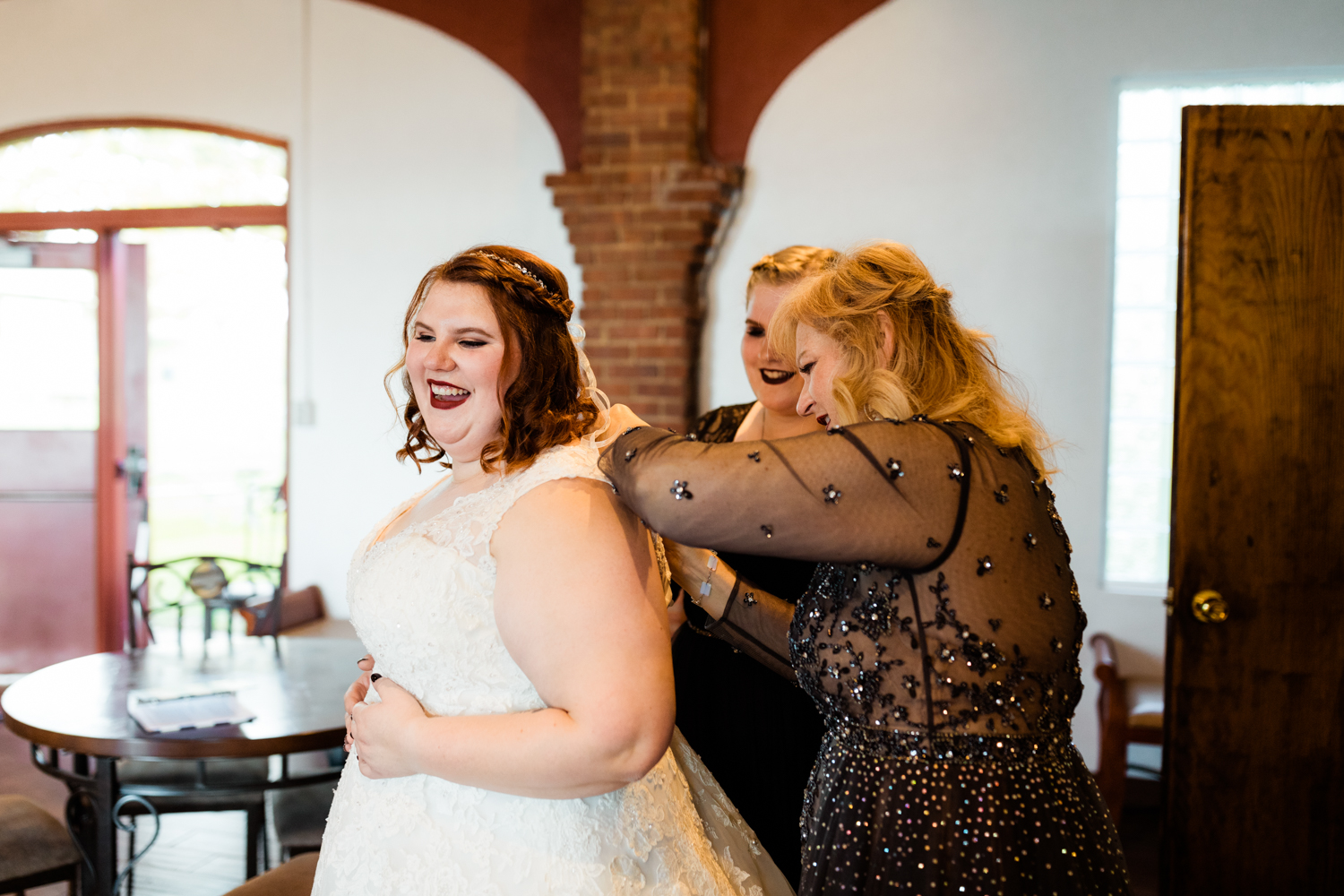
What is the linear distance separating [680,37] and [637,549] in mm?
3312

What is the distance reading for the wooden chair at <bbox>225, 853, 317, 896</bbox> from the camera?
221 centimetres

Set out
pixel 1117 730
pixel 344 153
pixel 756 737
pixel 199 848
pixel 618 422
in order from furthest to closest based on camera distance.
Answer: pixel 344 153, pixel 199 848, pixel 1117 730, pixel 756 737, pixel 618 422

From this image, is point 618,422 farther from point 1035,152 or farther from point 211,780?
point 1035,152

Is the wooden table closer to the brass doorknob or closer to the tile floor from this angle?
the tile floor

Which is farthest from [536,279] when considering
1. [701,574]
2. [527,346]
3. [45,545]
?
[45,545]

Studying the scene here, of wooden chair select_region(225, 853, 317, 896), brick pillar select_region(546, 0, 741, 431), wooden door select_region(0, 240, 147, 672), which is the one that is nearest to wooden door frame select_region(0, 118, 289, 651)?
wooden door select_region(0, 240, 147, 672)

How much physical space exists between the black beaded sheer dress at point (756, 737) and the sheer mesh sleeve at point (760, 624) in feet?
0.77

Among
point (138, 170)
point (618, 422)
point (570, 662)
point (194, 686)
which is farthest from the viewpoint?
point (138, 170)

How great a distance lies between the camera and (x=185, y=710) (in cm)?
267

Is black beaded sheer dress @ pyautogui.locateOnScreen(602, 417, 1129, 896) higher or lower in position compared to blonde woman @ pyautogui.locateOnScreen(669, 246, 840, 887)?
higher

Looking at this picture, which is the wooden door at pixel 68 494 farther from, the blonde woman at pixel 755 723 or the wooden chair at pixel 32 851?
the blonde woman at pixel 755 723

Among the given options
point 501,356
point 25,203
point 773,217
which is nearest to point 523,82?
point 773,217

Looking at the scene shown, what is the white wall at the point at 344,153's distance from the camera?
464cm

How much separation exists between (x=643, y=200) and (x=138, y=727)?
266cm
